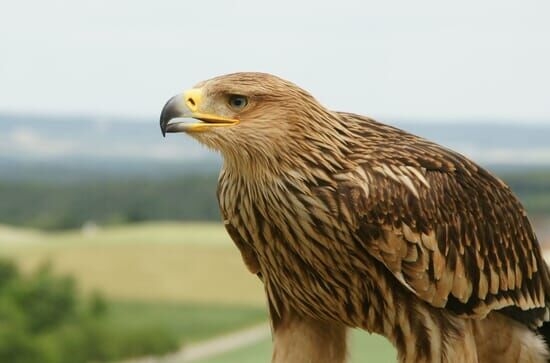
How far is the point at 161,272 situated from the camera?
841 centimetres

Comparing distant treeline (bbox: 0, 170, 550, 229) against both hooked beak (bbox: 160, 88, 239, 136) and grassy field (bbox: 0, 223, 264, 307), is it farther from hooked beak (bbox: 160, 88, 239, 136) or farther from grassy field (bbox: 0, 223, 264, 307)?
hooked beak (bbox: 160, 88, 239, 136)

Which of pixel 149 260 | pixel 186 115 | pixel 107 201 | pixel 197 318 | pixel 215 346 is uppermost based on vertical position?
pixel 186 115

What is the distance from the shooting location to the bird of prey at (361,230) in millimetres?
2574

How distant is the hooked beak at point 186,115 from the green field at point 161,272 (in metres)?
5.30

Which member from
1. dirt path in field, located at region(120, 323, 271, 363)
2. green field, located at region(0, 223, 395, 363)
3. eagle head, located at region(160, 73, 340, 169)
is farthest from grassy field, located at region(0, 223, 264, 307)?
eagle head, located at region(160, 73, 340, 169)

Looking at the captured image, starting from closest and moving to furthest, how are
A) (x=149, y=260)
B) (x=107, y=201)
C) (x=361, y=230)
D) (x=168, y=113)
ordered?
(x=168, y=113) → (x=361, y=230) → (x=149, y=260) → (x=107, y=201)

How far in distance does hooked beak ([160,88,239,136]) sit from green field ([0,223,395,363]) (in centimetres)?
530

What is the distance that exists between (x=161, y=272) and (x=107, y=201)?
99cm

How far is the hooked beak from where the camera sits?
248 centimetres

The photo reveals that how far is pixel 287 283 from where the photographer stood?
286 cm

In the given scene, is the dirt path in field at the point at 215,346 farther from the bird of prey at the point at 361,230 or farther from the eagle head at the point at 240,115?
the eagle head at the point at 240,115

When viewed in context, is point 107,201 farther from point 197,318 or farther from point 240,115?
point 240,115

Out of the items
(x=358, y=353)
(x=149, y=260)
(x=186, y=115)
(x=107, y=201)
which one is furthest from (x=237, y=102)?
(x=107, y=201)

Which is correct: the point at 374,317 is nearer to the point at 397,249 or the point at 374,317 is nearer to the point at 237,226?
the point at 397,249
